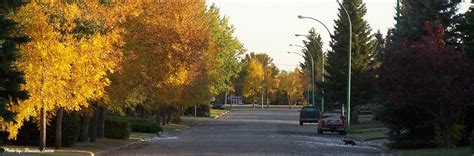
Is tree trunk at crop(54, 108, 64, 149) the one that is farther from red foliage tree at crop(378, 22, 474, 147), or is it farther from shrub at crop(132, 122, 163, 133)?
shrub at crop(132, 122, 163, 133)

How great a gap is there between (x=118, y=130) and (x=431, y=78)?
681 inches

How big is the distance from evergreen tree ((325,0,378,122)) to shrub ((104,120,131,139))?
90.6 feet

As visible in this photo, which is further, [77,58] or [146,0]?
[146,0]

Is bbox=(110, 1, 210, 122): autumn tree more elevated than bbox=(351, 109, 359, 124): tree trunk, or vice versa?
bbox=(110, 1, 210, 122): autumn tree

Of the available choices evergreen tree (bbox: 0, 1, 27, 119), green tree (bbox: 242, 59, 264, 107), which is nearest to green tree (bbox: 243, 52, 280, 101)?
green tree (bbox: 242, 59, 264, 107)

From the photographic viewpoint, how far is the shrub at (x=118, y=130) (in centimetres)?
3912

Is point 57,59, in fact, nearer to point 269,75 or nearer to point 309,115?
point 309,115

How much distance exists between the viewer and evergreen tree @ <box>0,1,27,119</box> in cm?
2152

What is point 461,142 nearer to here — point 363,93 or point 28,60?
Answer: point 28,60

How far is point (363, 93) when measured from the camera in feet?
207

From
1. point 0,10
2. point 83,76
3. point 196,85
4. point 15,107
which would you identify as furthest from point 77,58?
point 196,85

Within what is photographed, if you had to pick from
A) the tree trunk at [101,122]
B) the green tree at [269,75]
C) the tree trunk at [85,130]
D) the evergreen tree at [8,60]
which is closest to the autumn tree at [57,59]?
the evergreen tree at [8,60]

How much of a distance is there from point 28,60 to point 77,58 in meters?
1.60

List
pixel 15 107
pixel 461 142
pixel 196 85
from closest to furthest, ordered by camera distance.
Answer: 1. pixel 15 107
2. pixel 461 142
3. pixel 196 85
